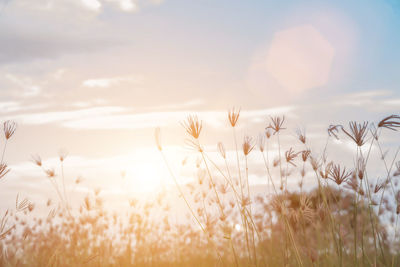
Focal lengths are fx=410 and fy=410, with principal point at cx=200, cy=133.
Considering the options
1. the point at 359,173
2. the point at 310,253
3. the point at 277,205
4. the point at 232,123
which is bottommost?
the point at 310,253

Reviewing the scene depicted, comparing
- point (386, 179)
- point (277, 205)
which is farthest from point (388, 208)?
point (277, 205)

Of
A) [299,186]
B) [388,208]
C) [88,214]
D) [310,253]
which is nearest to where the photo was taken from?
[310,253]

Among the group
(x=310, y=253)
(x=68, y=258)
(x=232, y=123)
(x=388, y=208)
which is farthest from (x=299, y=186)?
(x=68, y=258)

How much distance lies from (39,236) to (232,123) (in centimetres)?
715

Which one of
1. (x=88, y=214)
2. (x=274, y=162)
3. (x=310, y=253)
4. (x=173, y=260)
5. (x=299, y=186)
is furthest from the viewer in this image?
(x=173, y=260)

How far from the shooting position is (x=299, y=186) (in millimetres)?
6305

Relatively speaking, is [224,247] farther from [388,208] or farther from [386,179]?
[386,179]

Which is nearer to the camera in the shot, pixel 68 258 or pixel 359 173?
pixel 359 173

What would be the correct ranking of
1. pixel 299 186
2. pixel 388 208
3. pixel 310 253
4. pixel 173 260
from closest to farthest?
pixel 310 253 < pixel 299 186 < pixel 388 208 < pixel 173 260

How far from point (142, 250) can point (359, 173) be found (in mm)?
5165

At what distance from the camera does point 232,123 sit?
3439 mm

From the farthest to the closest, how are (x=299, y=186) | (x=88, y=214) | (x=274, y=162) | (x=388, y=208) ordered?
(x=88, y=214)
(x=388, y=208)
(x=299, y=186)
(x=274, y=162)

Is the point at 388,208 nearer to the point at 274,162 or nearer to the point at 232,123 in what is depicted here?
the point at 274,162

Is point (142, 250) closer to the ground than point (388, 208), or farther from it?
closer to the ground
